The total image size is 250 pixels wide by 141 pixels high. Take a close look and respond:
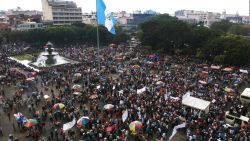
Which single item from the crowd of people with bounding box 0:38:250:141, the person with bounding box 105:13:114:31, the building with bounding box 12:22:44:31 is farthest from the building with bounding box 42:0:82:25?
the person with bounding box 105:13:114:31

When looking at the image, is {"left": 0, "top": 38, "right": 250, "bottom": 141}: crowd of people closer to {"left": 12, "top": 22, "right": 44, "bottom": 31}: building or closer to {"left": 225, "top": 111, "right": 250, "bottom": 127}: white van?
{"left": 225, "top": 111, "right": 250, "bottom": 127}: white van

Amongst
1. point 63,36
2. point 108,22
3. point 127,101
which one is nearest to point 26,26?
point 63,36

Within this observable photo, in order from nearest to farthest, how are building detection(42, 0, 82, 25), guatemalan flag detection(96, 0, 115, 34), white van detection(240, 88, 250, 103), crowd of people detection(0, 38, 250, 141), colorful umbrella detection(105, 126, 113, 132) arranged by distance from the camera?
colorful umbrella detection(105, 126, 113, 132) → crowd of people detection(0, 38, 250, 141) → white van detection(240, 88, 250, 103) → guatemalan flag detection(96, 0, 115, 34) → building detection(42, 0, 82, 25)

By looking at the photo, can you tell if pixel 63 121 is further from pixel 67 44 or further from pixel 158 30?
pixel 67 44

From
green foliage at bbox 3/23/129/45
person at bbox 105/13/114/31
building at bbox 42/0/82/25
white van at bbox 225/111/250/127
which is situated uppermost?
building at bbox 42/0/82/25

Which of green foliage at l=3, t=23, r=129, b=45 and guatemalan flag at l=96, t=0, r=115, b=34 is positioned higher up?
guatemalan flag at l=96, t=0, r=115, b=34

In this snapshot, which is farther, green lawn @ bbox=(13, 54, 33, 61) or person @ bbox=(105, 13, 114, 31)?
green lawn @ bbox=(13, 54, 33, 61)

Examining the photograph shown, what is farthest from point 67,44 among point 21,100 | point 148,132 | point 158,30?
point 148,132

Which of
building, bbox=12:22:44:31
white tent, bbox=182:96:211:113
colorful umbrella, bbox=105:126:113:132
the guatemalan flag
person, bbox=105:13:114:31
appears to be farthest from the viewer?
building, bbox=12:22:44:31
